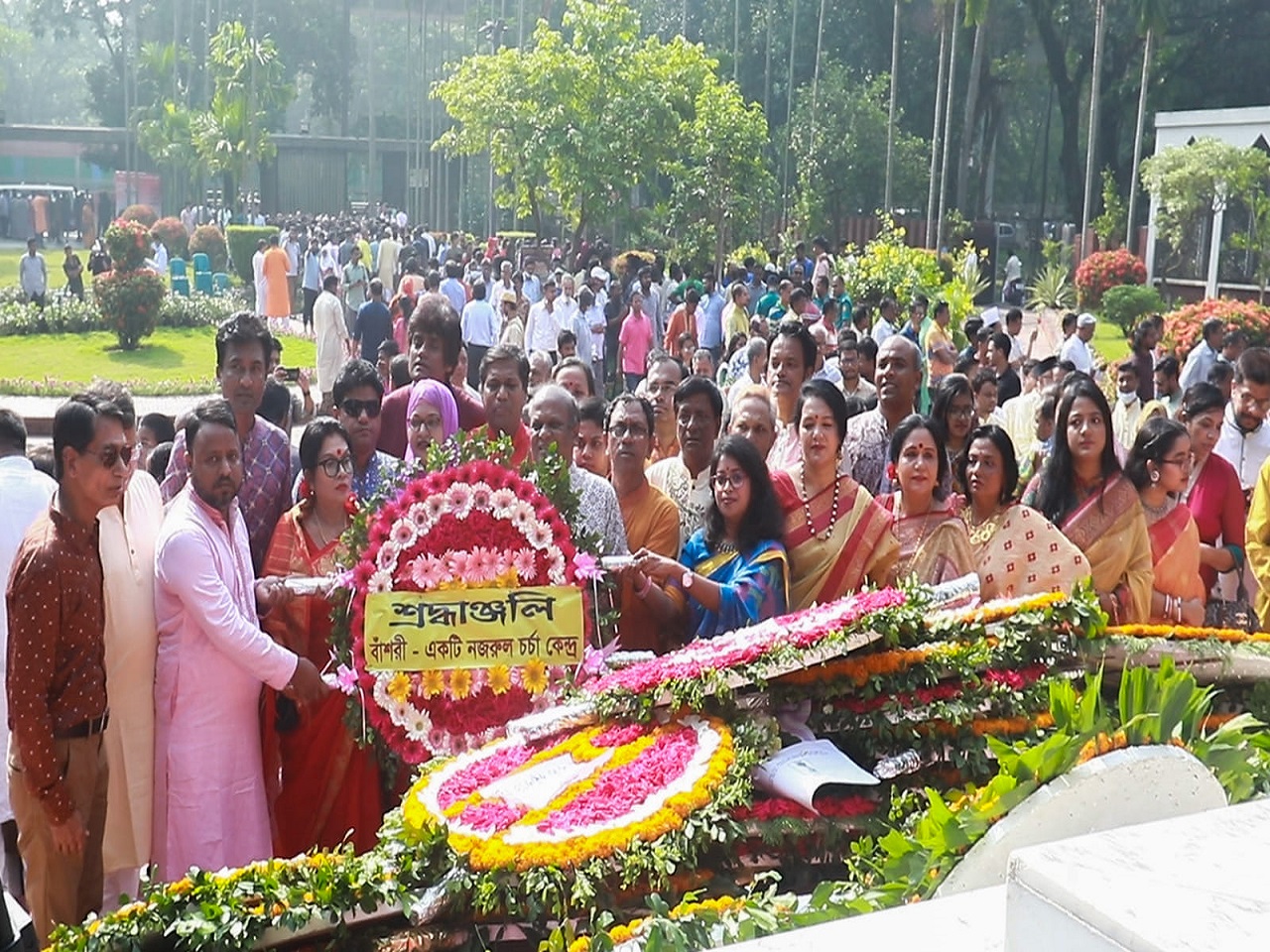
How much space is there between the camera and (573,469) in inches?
210

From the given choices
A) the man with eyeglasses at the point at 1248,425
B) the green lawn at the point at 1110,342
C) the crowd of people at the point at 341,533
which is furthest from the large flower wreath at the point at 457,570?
the green lawn at the point at 1110,342

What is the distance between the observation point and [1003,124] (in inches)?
1892

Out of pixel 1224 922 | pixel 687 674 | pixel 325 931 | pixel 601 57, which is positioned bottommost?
pixel 325 931

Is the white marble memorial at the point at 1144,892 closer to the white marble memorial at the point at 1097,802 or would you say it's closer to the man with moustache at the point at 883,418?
the white marble memorial at the point at 1097,802

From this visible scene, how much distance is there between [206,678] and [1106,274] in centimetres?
2680

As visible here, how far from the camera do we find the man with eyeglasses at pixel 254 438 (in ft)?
17.8

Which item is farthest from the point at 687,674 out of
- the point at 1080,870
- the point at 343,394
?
the point at 343,394

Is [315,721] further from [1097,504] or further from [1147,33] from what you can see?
[1147,33]

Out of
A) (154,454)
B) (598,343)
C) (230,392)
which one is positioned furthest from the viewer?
(598,343)

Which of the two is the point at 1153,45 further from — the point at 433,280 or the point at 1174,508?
the point at 1174,508

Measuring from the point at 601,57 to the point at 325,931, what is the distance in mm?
24070

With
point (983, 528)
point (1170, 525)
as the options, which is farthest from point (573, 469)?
point (1170, 525)

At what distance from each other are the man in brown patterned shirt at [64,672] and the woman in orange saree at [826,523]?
2.30 meters

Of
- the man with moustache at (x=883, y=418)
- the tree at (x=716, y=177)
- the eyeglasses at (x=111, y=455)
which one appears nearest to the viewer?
the eyeglasses at (x=111, y=455)
